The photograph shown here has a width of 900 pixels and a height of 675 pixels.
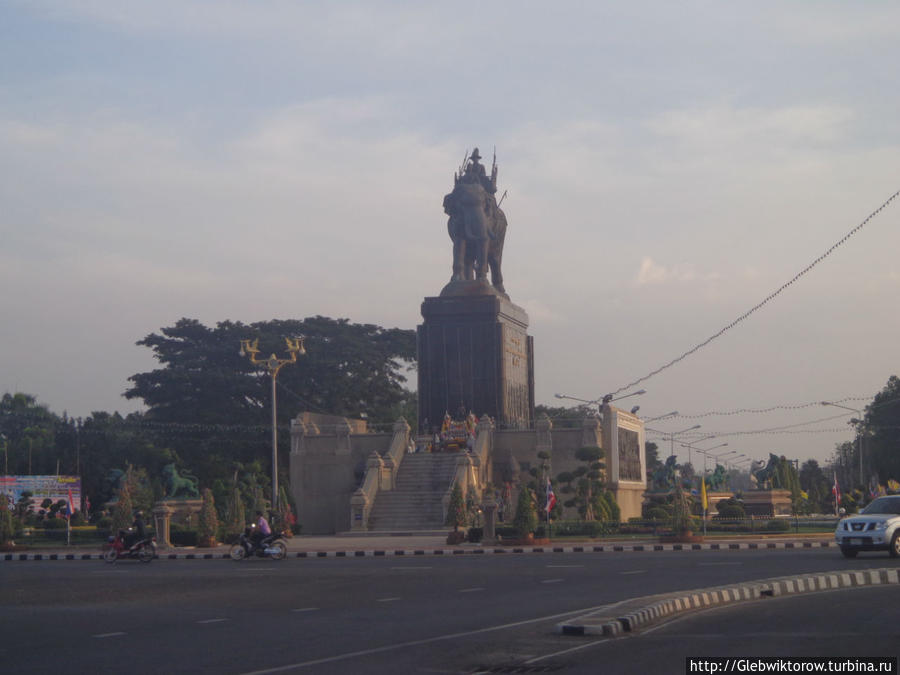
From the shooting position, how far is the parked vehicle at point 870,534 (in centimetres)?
2297

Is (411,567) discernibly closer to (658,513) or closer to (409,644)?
(409,644)

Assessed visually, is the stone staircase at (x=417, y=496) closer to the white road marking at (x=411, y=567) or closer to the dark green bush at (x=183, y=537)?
the dark green bush at (x=183, y=537)

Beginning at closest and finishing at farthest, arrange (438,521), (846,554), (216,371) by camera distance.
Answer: (846,554)
(438,521)
(216,371)

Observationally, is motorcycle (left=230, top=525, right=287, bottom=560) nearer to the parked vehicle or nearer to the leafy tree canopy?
the parked vehicle

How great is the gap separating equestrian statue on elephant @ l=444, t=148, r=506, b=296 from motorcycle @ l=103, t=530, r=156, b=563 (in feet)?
101

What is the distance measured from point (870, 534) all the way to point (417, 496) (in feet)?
76.8

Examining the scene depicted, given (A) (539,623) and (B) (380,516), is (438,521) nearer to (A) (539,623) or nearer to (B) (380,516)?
(B) (380,516)

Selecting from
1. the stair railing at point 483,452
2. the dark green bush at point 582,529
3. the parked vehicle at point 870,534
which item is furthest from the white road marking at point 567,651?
the stair railing at point 483,452

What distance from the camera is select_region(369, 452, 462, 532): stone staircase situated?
42.5 meters

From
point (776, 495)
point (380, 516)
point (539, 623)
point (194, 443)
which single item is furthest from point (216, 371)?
point (539, 623)

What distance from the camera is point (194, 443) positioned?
66438 mm

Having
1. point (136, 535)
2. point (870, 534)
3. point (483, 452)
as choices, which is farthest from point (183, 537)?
point (870, 534)

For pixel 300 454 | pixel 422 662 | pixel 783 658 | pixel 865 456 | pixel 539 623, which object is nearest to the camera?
pixel 783 658

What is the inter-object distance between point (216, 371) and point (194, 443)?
4.48m
